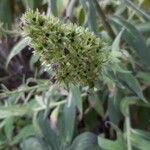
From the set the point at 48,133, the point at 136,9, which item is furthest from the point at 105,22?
the point at 48,133

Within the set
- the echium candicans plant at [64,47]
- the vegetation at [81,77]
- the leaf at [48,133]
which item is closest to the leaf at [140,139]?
the vegetation at [81,77]

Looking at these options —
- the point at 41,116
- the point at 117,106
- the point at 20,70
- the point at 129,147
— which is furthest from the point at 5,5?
the point at 129,147

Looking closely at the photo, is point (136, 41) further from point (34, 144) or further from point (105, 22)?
point (34, 144)

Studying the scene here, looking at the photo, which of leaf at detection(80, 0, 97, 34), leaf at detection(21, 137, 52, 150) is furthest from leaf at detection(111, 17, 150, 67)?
leaf at detection(21, 137, 52, 150)

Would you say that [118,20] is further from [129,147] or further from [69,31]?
[69,31]

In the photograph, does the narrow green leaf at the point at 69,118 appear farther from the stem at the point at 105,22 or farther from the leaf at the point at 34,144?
the stem at the point at 105,22

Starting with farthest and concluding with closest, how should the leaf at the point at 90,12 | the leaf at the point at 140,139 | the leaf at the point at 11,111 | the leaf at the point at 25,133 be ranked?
the leaf at the point at 25,133, the leaf at the point at 11,111, the leaf at the point at 140,139, the leaf at the point at 90,12
